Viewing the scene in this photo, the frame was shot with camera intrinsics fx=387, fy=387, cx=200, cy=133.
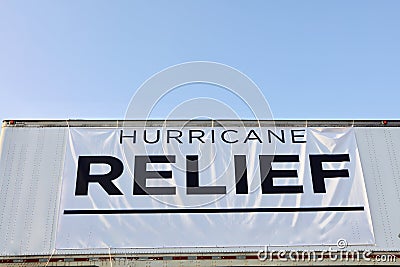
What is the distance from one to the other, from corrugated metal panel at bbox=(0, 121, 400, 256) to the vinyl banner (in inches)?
6.6

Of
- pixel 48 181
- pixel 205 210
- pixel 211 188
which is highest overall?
pixel 48 181

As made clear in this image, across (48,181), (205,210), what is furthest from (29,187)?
(205,210)

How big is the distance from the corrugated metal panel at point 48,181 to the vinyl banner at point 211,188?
0.17m

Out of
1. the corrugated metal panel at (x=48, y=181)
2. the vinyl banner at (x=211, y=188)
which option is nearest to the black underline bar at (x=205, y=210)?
the vinyl banner at (x=211, y=188)

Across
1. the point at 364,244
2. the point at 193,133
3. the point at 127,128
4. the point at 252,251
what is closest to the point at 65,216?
the point at 127,128

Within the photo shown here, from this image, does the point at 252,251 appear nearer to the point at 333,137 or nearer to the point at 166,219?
the point at 166,219

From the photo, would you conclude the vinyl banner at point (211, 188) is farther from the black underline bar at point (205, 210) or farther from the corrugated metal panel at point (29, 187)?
the corrugated metal panel at point (29, 187)

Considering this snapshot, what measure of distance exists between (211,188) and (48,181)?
322 centimetres

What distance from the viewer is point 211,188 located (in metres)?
7.62

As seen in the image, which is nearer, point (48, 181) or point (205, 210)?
point (205, 210)

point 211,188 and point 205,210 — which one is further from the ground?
point 211,188

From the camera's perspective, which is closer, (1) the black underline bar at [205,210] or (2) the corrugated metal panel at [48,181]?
(2) the corrugated metal panel at [48,181]

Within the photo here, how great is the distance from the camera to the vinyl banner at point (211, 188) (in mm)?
7234

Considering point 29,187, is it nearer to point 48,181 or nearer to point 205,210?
point 48,181
